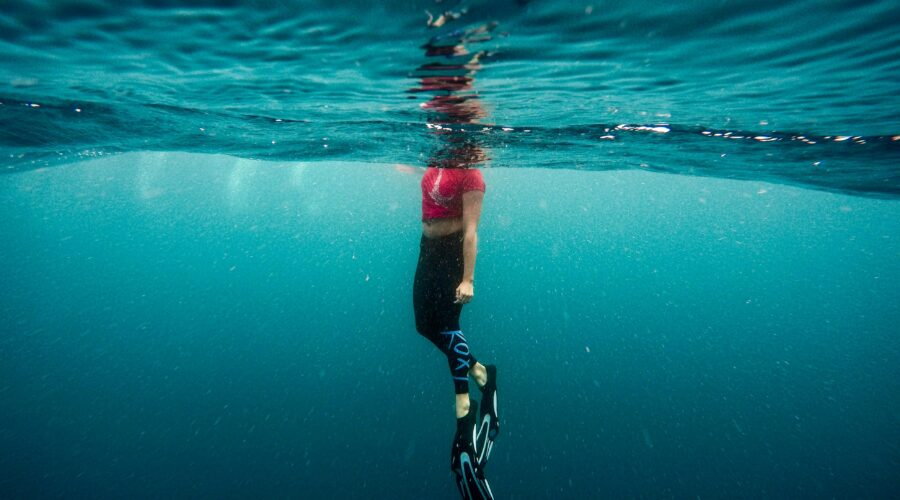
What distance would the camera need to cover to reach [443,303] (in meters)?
4.22

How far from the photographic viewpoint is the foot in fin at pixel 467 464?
4090mm

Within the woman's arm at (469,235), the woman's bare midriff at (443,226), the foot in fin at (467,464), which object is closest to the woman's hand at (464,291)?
the woman's arm at (469,235)

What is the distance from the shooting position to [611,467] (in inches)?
441

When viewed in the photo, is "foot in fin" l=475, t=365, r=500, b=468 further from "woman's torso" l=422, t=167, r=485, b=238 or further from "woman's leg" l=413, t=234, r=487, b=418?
"woman's torso" l=422, t=167, r=485, b=238

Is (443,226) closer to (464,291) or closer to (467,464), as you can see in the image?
(464,291)

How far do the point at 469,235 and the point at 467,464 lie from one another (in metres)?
2.67

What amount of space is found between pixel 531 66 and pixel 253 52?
2.87 metres

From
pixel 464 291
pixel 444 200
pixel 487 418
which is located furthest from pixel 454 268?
pixel 487 418

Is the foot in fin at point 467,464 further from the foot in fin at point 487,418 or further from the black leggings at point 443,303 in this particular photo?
the foot in fin at point 487,418

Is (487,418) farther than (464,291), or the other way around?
(487,418)

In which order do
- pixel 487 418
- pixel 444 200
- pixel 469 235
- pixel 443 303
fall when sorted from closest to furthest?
1. pixel 469 235
2. pixel 443 303
3. pixel 444 200
4. pixel 487 418

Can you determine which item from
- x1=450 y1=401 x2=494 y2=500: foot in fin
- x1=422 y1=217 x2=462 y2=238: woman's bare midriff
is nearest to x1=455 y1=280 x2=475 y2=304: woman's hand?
x1=422 y1=217 x2=462 y2=238: woman's bare midriff

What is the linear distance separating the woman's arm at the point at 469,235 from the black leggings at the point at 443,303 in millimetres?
187

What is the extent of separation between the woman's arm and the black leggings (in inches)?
7.3
